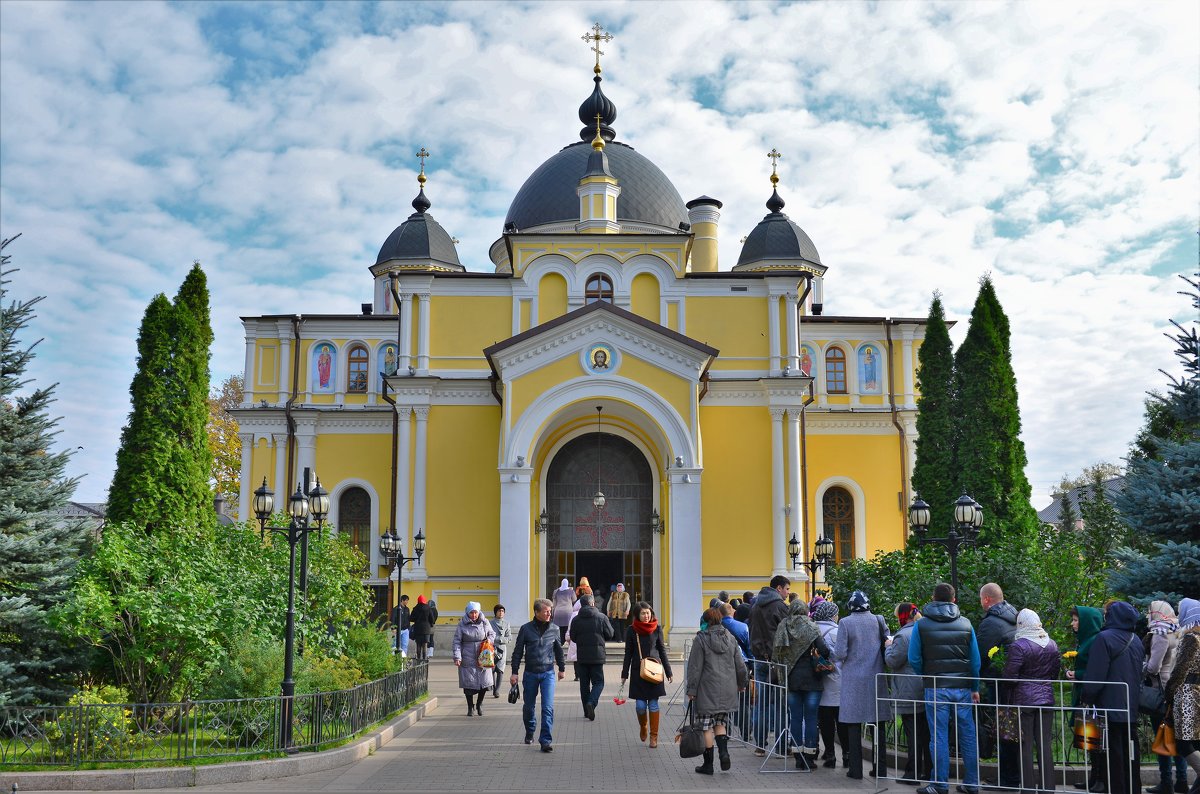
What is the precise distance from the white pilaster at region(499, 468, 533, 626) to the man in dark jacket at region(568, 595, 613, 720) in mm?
11005

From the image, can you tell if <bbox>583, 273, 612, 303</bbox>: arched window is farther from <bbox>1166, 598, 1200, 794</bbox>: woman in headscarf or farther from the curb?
<bbox>1166, 598, 1200, 794</bbox>: woman in headscarf

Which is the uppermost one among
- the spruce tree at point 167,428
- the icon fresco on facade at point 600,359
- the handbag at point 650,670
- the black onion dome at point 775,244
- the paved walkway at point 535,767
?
the black onion dome at point 775,244

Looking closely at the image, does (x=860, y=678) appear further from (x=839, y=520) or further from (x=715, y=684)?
(x=839, y=520)

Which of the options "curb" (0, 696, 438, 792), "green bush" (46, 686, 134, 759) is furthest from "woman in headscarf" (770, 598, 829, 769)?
"green bush" (46, 686, 134, 759)

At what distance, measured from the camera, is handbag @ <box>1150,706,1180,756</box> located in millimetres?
9180

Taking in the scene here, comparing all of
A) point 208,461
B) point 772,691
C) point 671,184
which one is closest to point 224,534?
point 208,461

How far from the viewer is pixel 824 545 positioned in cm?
2400

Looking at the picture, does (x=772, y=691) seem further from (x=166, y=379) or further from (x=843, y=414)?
(x=843, y=414)

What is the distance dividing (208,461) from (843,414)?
75.7ft

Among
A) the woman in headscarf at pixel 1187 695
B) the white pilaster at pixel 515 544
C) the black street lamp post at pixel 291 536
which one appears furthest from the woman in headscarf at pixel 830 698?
the white pilaster at pixel 515 544

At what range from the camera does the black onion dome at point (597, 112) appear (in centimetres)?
3812

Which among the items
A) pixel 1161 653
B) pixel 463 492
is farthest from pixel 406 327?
pixel 1161 653

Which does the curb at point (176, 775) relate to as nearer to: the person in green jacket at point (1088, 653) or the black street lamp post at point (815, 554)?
the person in green jacket at point (1088, 653)

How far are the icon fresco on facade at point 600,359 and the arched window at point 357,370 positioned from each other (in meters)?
10.9
